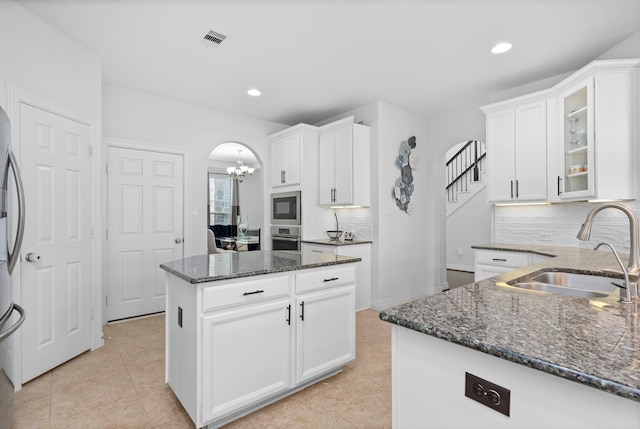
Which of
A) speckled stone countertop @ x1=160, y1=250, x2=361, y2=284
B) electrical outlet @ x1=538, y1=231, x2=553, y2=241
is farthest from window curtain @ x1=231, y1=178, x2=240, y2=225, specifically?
electrical outlet @ x1=538, y1=231, x2=553, y2=241

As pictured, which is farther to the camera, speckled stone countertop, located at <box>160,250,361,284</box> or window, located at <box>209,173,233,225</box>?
window, located at <box>209,173,233,225</box>

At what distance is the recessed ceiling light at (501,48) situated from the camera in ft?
9.11

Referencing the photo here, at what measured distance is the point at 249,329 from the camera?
6.20 ft

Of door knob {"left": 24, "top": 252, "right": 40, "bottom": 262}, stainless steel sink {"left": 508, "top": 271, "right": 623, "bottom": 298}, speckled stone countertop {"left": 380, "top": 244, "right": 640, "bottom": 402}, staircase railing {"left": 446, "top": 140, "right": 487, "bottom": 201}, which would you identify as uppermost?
staircase railing {"left": 446, "top": 140, "right": 487, "bottom": 201}

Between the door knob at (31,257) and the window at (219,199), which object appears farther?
the window at (219,199)

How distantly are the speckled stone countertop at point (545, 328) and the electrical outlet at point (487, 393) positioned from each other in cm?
11

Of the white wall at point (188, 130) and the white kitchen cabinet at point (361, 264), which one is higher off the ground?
the white wall at point (188, 130)

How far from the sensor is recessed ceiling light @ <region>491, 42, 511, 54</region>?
2.78 m

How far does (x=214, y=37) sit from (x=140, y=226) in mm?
2357

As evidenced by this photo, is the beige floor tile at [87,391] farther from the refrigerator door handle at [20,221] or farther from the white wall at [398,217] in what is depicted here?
the white wall at [398,217]

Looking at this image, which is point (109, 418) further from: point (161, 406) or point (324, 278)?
point (324, 278)

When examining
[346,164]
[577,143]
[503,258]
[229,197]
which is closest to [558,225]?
[503,258]

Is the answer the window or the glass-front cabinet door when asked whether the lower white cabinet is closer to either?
the glass-front cabinet door

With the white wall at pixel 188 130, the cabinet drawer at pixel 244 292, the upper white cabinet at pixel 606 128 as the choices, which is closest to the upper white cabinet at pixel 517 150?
the upper white cabinet at pixel 606 128
